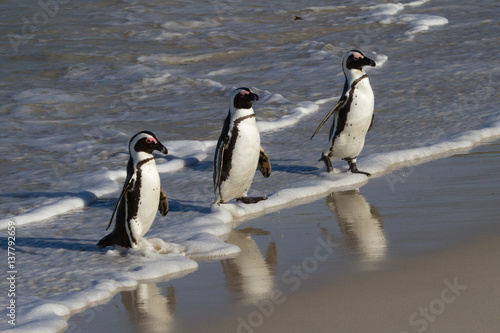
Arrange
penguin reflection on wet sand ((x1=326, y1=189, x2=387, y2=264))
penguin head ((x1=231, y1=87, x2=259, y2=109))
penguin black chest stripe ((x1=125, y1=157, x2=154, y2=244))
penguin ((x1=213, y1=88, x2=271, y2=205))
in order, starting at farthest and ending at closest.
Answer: penguin ((x1=213, y1=88, x2=271, y2=205)) → penguin head ((x1=231, y1=87, x2=259, y2=109)) → penguin black chest stripe ((x1=125, y1=157, x2=154, y2=244)) → penguin reflection on wet sand ((x1=326, y1=189, x2=387, y2=264))

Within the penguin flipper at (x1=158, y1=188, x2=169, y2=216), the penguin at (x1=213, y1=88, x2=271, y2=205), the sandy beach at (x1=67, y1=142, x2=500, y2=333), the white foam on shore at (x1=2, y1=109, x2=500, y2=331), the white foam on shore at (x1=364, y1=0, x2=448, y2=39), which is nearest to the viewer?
the sandy beach at (x1=67, y1=142, x2=500, y2=333)

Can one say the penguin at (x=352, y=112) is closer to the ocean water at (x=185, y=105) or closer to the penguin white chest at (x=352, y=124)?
the penguin white chest at (x=352, y=124)

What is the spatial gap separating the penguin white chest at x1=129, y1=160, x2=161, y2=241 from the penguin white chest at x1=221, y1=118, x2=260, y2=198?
1008 millimetres

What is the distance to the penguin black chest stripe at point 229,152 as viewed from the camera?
6184mm

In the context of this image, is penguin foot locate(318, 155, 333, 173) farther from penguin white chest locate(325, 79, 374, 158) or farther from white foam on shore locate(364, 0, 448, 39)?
white foam on shore locate(364, 0, 448, 39)

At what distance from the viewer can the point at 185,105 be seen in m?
11.5

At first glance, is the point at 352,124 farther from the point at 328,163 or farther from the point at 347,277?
the point at 347,277

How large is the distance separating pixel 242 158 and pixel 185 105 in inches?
211

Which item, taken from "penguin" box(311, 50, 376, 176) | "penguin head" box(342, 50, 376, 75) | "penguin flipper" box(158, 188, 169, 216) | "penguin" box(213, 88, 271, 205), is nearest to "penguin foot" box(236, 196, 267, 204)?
"penguin" box(213, 88, 271, 205)

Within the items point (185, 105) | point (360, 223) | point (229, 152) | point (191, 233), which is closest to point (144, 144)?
point (191, 233)

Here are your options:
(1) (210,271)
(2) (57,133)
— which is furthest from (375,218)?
(2) (57,133)

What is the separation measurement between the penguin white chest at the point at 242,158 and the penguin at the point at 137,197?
3.40 ft

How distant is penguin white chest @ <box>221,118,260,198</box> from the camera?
6189mm

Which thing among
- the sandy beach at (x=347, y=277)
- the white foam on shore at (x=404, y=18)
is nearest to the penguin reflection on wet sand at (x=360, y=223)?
the sandy beach at (x=347, y=277)
